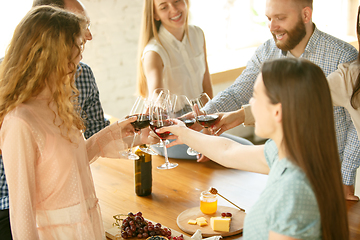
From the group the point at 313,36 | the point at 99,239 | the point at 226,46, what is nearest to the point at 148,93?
the point at 313,36

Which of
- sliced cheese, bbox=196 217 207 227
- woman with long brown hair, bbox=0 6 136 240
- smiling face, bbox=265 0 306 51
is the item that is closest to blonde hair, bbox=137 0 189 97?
smiling face, bbox=265 0 306 51

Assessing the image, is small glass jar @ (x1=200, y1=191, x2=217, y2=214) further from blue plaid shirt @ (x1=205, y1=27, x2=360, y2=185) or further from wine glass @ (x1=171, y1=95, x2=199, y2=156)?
blue plaid shirt @ (x1=205, y1=27, x2=360, y2=185)

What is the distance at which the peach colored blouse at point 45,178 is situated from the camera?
123 centimetres

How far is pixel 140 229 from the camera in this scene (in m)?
1.47

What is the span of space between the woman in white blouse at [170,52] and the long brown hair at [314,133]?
1777mm

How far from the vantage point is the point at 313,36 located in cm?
213

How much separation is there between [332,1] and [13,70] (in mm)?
6153

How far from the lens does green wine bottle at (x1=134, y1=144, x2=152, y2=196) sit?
182cm

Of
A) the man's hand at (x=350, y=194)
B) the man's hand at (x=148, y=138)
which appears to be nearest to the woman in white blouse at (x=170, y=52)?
the man's hand at (x=148, y=138)

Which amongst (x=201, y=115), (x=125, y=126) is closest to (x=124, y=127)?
(x=125, y=126)

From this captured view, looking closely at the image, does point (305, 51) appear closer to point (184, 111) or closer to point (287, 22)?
point (287, 22)

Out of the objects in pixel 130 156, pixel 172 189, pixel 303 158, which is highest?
pixel 303 158

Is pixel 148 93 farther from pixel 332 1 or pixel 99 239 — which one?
pixel 332 1

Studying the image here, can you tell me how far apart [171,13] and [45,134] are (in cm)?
173
